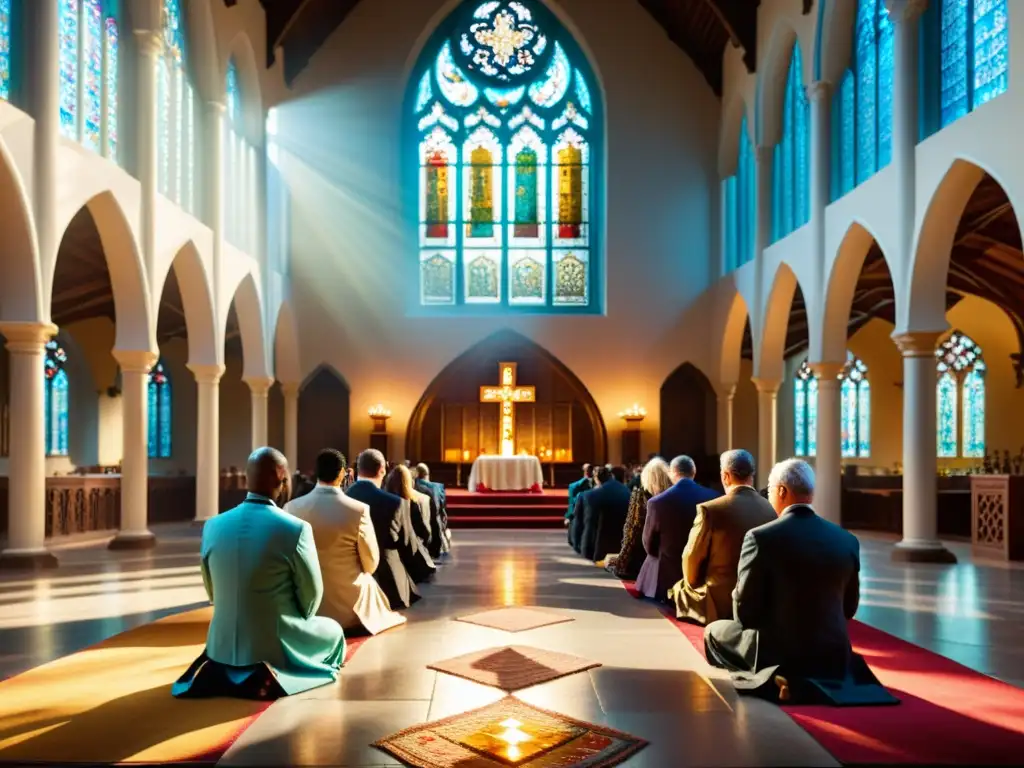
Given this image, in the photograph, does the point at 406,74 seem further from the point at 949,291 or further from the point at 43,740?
the point at 43,740

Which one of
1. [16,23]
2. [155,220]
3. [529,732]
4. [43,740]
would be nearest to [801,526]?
[529,732]

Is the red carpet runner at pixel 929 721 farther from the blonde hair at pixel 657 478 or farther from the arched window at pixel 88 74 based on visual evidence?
the arched window at pixel 88 74

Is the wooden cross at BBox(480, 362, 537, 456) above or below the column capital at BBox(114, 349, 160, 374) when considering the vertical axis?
below

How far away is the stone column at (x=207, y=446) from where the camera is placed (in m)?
14.7

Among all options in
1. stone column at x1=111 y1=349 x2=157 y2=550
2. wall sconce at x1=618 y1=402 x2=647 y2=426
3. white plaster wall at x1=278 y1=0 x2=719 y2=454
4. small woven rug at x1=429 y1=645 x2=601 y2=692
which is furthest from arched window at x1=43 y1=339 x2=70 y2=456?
small woven rug at x1=429 y1=645 x2=601 y2=692

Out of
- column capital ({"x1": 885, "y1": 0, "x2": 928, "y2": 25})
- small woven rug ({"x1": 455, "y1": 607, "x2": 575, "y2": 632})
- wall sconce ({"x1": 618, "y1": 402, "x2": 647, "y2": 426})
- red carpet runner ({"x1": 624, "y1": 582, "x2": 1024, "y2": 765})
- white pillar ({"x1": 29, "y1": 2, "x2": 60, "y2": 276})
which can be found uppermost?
column capital ({"x1": 885, "y1": 0, "x2": 928, "y2": 25})

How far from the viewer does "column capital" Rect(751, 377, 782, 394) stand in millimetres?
16934

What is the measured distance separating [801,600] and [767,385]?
42.3ft

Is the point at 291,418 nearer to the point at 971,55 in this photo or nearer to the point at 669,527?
the point at 669,527

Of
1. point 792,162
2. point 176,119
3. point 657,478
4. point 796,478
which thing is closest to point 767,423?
point 792,162

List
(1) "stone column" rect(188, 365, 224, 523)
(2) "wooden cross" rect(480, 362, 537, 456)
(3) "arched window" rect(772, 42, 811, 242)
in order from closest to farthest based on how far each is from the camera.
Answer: (1) "stone column" rect(188, 365, 224, 523) → (3) "arched window" rect(772, 42, 811, 242) → (2) "wooden cross" rect(480, 362, 537, 456)

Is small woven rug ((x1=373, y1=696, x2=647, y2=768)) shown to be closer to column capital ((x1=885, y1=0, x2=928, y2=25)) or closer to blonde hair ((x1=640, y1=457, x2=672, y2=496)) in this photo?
blonde hair ((x1=640, y1=457, x2=672, y2=496))

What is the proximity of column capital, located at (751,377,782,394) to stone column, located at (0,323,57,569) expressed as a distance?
1154cm

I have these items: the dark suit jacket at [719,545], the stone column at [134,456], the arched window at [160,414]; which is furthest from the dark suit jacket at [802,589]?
the arched window at [160,414]
